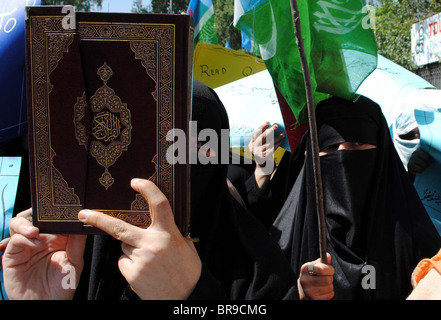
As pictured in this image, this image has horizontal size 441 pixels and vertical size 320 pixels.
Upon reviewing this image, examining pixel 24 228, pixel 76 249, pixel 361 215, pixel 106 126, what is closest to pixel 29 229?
pixel 24 228

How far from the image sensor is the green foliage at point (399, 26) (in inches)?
376

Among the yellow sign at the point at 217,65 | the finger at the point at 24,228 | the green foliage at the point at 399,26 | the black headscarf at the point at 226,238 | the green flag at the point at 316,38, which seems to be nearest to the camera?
the finger at the point at 24,228

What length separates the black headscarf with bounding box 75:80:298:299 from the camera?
1296 millimetres

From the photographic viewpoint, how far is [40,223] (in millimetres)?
1033

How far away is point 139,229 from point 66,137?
243 mm

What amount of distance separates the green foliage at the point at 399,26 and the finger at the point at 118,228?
935 centimetres

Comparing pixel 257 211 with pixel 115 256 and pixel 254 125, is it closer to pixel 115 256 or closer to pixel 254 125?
pixel 254 125

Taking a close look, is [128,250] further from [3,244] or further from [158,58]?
[3,244]

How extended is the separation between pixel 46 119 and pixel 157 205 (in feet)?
0.95

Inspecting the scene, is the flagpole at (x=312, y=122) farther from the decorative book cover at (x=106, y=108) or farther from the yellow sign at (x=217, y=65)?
the yellow sign at (x=217, y=65)

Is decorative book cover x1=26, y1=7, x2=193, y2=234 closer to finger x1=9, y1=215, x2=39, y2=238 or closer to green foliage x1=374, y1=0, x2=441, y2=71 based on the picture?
finger x1=9, y1=215, x2=39, y2=238

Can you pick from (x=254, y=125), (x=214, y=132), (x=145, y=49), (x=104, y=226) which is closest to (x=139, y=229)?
(x=104, y=226)

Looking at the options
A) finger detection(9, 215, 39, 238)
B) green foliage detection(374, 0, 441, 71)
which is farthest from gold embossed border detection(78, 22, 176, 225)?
green foliage detection(374, 0, 441, 71)

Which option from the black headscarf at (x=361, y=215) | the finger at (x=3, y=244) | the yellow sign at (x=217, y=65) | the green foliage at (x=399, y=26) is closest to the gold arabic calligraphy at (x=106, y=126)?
the finger at (x=3, y=244)
